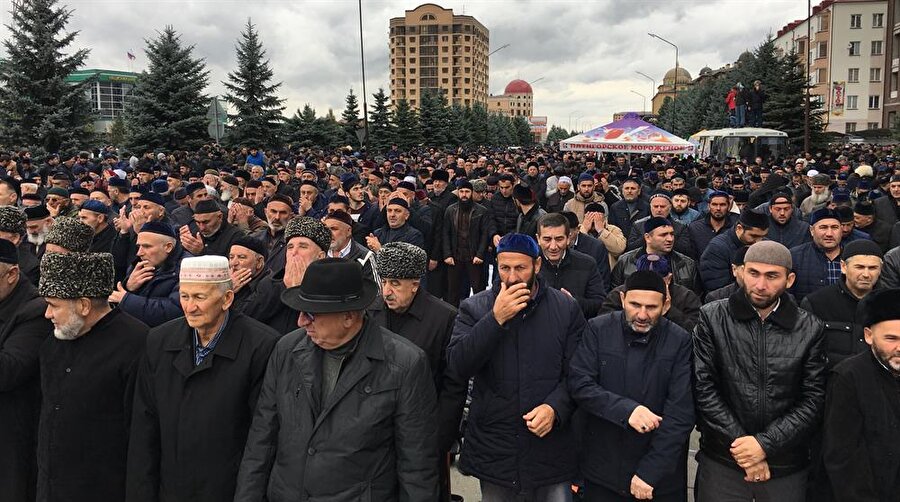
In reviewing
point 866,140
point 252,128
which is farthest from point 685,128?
point 252,128

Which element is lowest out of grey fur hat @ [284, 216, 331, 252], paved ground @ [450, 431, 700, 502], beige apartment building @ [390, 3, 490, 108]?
paved ground @ [450, 431, 700, 502]

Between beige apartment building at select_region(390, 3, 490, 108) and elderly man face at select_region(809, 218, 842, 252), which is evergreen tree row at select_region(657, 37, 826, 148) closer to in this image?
elderly man face at select_region(809, 218, 842, 252)

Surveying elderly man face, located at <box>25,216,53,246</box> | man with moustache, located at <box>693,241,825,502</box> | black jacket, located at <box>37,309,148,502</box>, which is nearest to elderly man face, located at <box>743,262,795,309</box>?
man with moustache, located at <box>693,241,825,502</box>

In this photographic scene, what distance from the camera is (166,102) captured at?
89.2 ft

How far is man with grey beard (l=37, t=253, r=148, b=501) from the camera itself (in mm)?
3600

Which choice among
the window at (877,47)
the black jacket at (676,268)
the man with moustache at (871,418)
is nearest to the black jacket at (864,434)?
the man with moustache at (871,418)

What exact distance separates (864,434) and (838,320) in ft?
4.02

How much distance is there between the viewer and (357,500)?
293 cm

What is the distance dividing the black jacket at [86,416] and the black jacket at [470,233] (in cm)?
635

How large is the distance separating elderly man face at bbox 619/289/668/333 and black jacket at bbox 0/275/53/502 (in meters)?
3.38

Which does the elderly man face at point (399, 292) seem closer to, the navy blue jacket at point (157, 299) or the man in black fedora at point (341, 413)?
the man in black fedora at point (341, 413)

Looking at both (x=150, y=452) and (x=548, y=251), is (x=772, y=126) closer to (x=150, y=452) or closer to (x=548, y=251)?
(x=548, y=251)

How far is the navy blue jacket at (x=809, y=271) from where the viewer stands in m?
5.71

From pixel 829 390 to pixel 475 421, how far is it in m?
1.88
